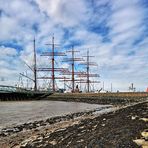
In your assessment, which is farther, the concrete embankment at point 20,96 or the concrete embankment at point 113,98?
the concrete embankment at point 20,96

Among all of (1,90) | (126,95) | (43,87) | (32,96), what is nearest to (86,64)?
(43,87)

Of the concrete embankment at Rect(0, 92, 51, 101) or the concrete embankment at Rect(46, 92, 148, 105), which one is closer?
the concrete embankment at Rect(46, 92, 148, 105)

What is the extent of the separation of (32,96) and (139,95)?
54.0 m

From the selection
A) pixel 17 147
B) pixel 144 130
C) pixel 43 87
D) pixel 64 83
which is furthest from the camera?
pixel 64 83

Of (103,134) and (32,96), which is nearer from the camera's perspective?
(103,134)

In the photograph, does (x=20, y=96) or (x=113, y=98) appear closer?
(x=113, y=98)

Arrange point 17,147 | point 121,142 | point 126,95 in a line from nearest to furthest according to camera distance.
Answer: point 121,142, point 17,147, point 126,95

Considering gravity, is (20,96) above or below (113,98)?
above

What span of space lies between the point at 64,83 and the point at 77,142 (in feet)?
437

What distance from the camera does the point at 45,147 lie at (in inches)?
444

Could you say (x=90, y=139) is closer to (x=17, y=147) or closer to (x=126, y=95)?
(x=17, y=147)

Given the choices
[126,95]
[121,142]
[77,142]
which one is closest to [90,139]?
[77,142]

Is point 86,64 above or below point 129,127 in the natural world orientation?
above

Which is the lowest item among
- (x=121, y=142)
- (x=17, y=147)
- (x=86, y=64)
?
(x=17, y=147)
